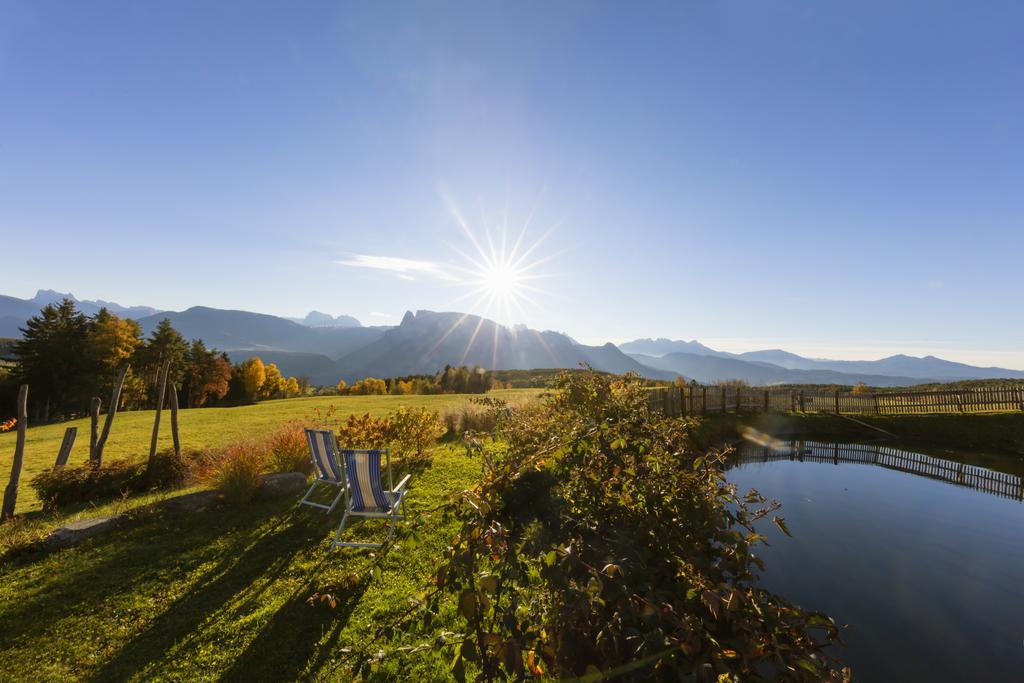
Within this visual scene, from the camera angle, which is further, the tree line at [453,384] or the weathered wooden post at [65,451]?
the tree line at [453,384]

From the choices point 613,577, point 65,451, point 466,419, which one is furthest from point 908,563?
point 65,451

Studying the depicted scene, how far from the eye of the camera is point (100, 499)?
761 centimetres

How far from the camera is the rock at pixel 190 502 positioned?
6.44 meters

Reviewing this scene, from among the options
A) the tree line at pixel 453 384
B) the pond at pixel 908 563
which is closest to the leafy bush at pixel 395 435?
the pond at pixel 908 563

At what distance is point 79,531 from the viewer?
5465 millimetres

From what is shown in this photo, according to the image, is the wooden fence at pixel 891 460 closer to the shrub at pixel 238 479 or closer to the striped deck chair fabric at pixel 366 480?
the striped deck chair fabric at pixel 366 480

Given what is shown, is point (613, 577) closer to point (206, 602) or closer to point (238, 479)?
point (206, 602)

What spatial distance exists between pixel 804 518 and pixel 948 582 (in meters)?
2.37

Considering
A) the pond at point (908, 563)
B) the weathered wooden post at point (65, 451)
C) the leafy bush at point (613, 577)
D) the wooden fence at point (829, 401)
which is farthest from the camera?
the wooden fence at point (829, 401)

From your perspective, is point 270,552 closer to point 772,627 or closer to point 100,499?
point 100,499

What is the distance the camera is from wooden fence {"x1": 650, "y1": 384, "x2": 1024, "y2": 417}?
17.5 metres

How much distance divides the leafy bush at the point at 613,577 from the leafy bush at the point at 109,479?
8.85m

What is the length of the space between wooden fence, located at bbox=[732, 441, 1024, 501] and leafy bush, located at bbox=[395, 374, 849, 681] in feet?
42.2

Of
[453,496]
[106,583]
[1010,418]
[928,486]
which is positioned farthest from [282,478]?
[1010,418]
